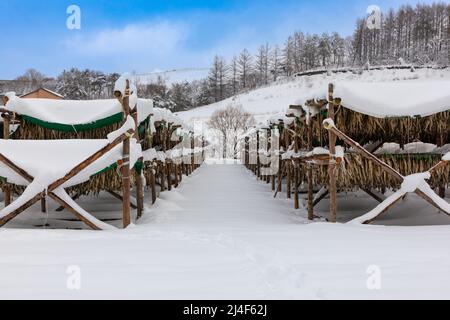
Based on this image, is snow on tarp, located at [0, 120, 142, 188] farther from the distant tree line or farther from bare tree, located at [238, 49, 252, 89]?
bare tree, located at [238, 49, 252, 89]

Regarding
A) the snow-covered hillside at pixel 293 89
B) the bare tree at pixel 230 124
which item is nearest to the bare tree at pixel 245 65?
the snow-covered hillside at pixel 293 89

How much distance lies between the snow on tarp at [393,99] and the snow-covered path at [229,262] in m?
2.15

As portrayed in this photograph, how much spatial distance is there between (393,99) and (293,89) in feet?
189

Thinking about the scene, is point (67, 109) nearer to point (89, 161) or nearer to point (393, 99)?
point (89, 161)

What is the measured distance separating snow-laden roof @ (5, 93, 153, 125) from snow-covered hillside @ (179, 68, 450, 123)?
42094 millimetres

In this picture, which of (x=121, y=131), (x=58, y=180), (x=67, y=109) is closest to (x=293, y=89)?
(x=67, y=109)

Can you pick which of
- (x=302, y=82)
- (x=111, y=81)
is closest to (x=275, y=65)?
(x=302, y=82)

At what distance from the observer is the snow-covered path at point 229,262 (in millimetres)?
3320

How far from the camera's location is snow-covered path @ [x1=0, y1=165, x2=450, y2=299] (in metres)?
3.32

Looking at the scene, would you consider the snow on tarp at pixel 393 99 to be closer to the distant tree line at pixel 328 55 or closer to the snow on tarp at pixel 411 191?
the snow on tarp at pixel 411 191

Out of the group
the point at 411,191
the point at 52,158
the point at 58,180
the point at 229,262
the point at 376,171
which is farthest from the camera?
the point at 376,171

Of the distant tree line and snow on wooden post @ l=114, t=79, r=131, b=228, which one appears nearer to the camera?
snow on wooden post @ l=114, t=79, r=131, b=228

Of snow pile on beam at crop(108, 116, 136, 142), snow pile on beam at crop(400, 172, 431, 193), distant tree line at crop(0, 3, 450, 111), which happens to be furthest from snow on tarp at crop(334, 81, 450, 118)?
distant tree line at crop(0, 3, 450, 111)

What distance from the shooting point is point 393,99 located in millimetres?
6945
